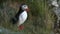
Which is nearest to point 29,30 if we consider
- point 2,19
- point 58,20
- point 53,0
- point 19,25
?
point 19,25

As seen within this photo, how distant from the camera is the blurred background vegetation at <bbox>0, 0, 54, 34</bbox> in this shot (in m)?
7.89

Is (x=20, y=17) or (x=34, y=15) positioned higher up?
(x=20, y=17)

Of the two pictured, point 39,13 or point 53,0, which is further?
point 53,0

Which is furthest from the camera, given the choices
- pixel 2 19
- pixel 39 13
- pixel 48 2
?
pixel 48 2

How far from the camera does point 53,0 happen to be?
30.9 ft

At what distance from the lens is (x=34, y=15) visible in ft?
28.3

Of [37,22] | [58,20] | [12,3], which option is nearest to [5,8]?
[12,3]

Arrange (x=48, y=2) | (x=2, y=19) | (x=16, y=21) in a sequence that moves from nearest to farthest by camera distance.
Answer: (x=16, y=21), (x=2, y=19), (x=48, y=2)

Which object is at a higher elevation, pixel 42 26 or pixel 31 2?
pixel 31 2

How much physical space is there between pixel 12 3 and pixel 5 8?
1.58 ft

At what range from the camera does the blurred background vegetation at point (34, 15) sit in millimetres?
7891

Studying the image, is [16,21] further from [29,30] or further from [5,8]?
[5,8]

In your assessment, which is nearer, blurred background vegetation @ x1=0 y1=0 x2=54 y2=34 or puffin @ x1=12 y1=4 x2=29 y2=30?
puffin @ x1=12 y1=4 x2=29 y2=30

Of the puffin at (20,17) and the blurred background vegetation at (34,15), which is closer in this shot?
the puffin at (20,17)
